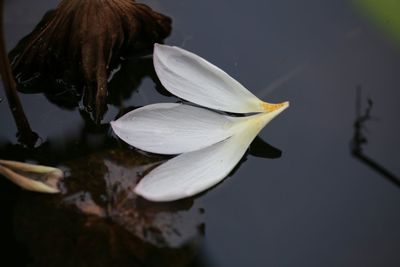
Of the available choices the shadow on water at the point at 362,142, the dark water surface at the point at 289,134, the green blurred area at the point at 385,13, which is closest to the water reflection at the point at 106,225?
the dark water surface at the point at 289,134

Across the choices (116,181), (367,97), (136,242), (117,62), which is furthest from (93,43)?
(367,97)

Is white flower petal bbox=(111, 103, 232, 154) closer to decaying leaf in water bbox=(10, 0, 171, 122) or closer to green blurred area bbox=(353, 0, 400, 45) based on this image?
decaying leaf in water bbox=(10, 0, 171, 122)

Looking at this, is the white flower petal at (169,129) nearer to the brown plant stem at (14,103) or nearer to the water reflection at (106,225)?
the water reflection at (106,225)

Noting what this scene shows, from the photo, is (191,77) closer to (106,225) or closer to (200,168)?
(200,168)

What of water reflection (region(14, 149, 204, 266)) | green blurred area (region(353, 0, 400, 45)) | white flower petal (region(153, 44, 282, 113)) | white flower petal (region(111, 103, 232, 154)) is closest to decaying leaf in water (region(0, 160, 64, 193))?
water reflection (region(14, 149, 204, 266))

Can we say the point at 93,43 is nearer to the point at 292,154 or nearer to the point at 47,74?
the point at 47,74

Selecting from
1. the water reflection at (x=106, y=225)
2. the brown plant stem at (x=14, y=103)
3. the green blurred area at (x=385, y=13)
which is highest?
the green blurred area at (x=385, y=13)

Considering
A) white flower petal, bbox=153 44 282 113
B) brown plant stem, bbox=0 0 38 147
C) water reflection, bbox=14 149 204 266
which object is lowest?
water reflection, bbox=14 149 204 266
